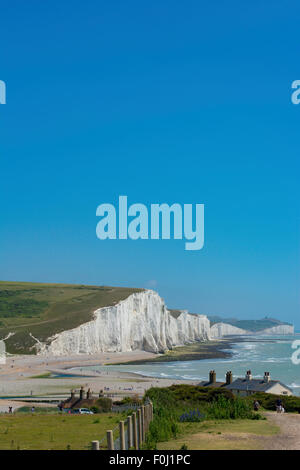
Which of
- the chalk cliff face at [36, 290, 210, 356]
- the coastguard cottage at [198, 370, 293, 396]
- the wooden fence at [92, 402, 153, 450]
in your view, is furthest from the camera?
the chalk cliff face at [36, 290, 210, 356]

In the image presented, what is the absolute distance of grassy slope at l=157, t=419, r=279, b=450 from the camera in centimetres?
1630

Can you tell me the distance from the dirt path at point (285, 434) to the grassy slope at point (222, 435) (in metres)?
0.32

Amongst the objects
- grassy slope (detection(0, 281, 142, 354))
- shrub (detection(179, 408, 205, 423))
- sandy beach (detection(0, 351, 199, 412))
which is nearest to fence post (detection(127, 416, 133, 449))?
shrub (detection(179, 408, 205, 423))

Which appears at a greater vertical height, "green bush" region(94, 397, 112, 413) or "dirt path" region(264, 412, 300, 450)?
"dirt path" region(264, 412, 300, 450)

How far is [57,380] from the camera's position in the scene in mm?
84062

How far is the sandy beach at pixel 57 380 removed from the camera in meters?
63.7

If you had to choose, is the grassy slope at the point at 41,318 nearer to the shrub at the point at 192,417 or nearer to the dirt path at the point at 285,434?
the shrub at the point at 192,417

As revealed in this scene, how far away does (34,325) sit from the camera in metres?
154

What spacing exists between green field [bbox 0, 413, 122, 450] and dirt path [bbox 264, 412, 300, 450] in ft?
19.7

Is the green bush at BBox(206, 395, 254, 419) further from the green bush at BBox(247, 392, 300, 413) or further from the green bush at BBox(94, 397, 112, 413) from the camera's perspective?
the green bush at BBox(94, 397, 112, 413)

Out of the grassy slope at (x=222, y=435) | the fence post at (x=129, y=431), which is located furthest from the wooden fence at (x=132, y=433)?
the grassy slope at (x=222, y=435)

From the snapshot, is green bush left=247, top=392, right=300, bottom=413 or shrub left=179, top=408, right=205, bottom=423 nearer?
shrub left=179, top=408, right=205, bottom=423

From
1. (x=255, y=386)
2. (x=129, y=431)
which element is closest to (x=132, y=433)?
(x=129, y=431)
